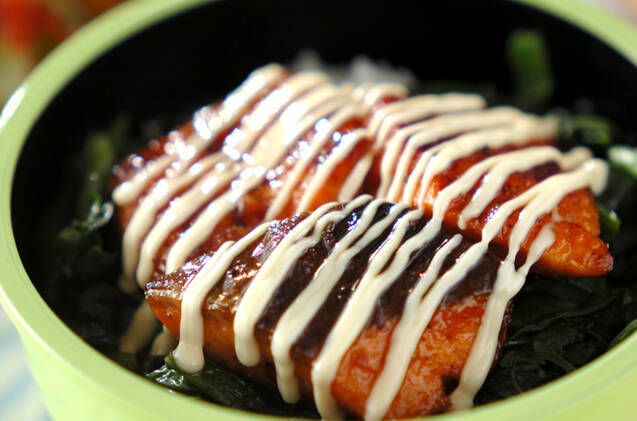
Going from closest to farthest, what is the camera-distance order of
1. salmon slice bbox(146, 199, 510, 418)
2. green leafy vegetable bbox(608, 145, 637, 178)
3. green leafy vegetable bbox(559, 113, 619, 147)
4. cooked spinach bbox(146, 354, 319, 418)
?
salmon slice bbox(146, 199, 510, 418), cooked spinach bbox(146, 354, 319, 418), green leafy vegetable bbox(608, 145, 637, 178), green leafy vegetable bbox(559, 113, 619, 147)

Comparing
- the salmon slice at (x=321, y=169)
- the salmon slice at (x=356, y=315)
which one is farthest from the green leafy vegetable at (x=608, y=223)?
the salmon slice at (x=356, y=315)

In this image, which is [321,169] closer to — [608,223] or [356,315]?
[356,315]

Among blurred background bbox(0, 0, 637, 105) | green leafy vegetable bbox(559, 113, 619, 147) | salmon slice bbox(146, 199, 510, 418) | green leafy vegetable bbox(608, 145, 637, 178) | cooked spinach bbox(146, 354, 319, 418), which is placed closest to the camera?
salmon slice bbox(146, 199, 510, 418)

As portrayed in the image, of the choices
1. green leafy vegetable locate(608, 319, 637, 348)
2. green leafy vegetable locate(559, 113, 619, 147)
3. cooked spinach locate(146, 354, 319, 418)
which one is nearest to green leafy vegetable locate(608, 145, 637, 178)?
green leafy vegetable locate(559, 113, 619, 147)

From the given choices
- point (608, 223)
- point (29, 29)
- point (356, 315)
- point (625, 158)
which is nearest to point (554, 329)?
point (608, 223)

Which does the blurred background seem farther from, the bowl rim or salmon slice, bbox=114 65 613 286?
salmon slice, bbox=114 65 613 286
